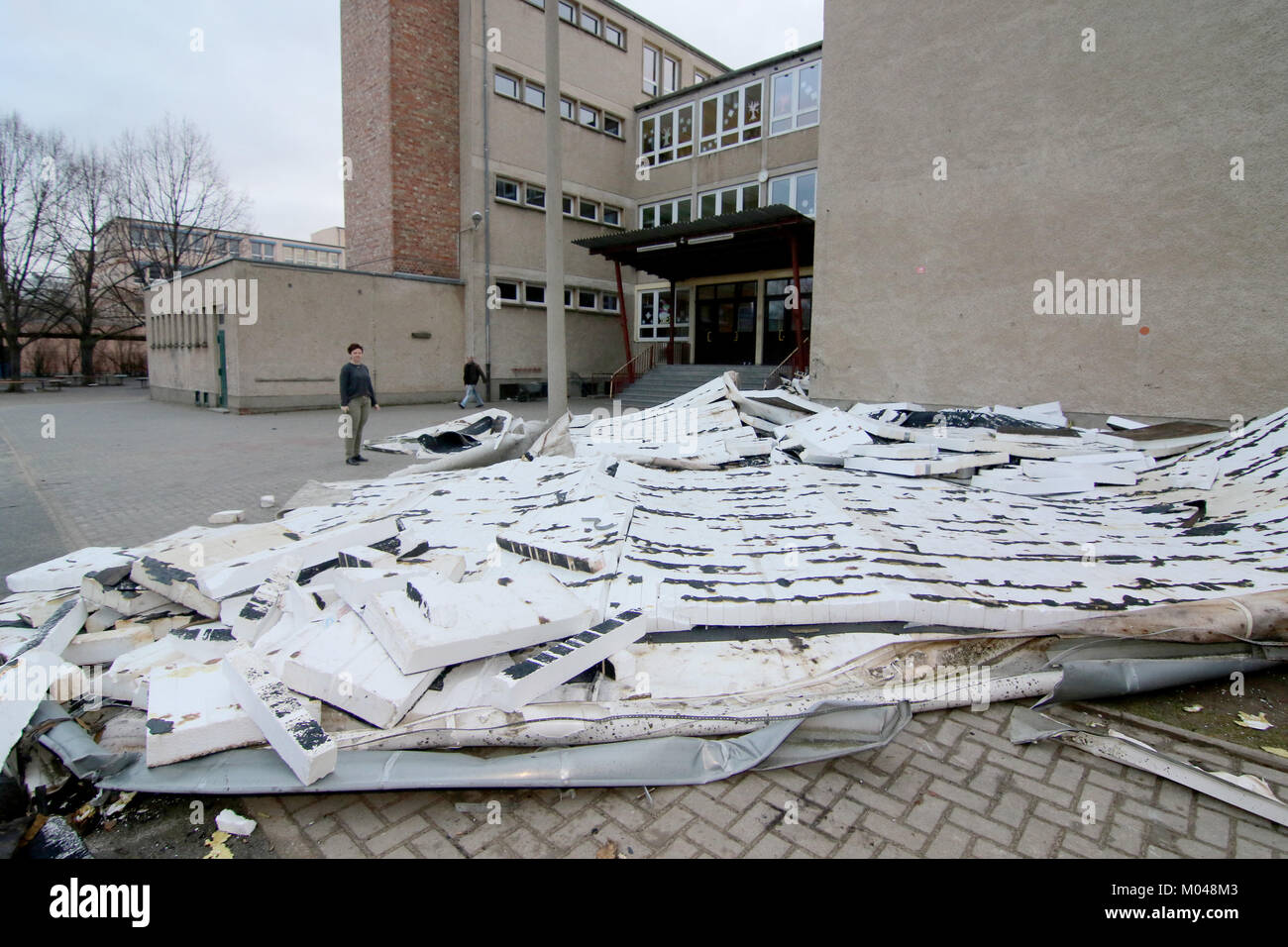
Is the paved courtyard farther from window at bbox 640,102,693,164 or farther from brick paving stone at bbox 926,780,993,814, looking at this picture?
window at bbox 640,102,693,164

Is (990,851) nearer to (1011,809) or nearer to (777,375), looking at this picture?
(1011,809)

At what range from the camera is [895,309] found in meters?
11.1

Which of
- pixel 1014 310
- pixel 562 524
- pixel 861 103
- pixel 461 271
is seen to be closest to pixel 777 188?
pixel 861 103

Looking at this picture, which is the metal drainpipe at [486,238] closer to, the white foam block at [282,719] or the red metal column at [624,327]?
the red metal column at [624,327]

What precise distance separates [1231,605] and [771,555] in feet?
6.51

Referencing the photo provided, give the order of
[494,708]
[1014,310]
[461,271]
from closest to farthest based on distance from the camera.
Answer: [494,708]
[1014,310]
[461,271]

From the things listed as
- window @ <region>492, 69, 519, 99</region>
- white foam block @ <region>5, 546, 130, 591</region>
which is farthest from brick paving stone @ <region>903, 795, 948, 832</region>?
window @ <region>492, 69, 519, 99</region>

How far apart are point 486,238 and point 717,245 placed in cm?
764

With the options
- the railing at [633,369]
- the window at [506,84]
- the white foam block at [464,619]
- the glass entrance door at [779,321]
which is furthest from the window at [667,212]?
the white foam block at [464,619]

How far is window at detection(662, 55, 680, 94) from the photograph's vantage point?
84.6 feet

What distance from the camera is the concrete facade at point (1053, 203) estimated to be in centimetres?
802

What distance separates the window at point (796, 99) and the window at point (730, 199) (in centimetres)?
179
